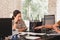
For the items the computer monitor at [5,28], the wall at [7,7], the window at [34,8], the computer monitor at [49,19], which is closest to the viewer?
the computer monitor at [5,28]

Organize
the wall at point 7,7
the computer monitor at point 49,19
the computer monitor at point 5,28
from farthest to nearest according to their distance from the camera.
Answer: the wall at point 7,7, the computer monitor at point 49,19, the computer monitor at point 5,28

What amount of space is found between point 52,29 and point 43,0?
415 cm

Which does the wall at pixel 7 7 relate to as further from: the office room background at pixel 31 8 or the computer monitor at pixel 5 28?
the computer monitor at pixel 5 28

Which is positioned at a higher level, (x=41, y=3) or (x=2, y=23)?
(x=41, y=3)

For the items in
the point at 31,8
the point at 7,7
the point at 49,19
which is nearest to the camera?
the point at 49,19

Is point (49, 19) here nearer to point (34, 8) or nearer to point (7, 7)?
point (7, 7)

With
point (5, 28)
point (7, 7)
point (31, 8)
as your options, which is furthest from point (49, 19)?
point (31, 8)

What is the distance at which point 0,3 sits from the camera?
650 cm

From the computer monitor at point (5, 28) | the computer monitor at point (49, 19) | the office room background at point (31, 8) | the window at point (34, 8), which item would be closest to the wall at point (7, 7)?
the office room background at point (31, 8)

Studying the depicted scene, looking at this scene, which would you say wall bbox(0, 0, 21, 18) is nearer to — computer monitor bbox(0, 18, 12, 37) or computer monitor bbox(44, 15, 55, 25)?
computer monitor bbox(44, 15, 55, 25)

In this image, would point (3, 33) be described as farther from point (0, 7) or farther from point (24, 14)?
point (24, 14)

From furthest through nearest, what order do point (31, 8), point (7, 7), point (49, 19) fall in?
point (31, 8) < point (7, 7) < point (49, 19)

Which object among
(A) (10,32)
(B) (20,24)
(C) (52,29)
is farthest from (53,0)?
(A) (10,32)

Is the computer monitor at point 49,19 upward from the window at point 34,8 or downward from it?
downward
